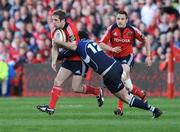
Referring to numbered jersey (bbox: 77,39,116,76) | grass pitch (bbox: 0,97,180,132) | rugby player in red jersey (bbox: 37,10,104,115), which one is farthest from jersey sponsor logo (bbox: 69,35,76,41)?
grass pitch (bbox: 0,97,180,132)

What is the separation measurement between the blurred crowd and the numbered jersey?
10598 millimetres

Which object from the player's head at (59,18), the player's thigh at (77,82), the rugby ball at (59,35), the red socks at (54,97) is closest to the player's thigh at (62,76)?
the red socks at (54,97)

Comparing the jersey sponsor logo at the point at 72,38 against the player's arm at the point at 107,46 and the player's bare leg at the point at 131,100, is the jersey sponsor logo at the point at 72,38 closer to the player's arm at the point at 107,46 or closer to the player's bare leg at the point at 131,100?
the player's arm at the point at 107,46

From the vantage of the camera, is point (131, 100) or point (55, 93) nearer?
point (131, 100)

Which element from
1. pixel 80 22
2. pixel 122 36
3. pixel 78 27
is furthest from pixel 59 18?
pixel 80 22

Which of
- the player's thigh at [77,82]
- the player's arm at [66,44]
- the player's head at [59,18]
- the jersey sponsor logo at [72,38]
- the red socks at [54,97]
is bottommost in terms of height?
the red socks at [54,97]

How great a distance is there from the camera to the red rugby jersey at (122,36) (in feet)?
56.8

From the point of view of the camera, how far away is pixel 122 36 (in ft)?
56.9

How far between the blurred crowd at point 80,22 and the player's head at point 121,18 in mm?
8559

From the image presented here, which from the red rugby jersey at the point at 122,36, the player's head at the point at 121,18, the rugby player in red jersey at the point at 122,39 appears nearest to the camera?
the player's head at the point at 121,18

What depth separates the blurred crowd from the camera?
86.0 ft

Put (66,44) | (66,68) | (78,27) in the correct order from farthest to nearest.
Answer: (78,27)
(66,68)
(66,44)

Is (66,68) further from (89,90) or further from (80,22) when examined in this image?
(80,22)

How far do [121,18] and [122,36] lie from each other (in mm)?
485
